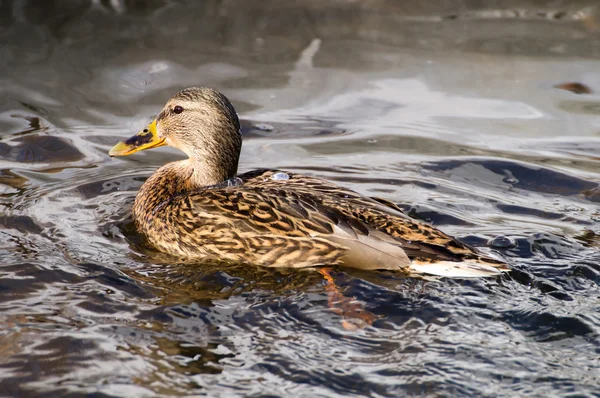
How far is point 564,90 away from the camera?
10.4m

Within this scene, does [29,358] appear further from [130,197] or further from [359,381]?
[130,197]

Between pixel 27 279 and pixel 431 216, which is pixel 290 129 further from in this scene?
pixel 27 279

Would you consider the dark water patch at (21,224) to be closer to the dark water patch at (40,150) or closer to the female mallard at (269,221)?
the female mallard at (269,221)

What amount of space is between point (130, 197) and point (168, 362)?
3187 mm

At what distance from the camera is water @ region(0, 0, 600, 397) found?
507 centimetres

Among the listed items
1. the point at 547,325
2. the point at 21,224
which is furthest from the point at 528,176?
the point at 21,224

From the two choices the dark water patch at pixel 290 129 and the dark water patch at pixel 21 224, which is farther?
the dark water patch at pixel 290 129

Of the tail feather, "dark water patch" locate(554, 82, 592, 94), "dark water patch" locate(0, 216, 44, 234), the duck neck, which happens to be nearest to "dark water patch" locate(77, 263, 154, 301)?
"dark water patch" locate(0, 216, 44, 234)

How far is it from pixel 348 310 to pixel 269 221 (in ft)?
3.70

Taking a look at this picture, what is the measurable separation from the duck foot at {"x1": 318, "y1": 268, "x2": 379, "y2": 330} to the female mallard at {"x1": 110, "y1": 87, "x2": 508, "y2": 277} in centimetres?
38

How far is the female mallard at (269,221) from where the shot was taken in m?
6.28

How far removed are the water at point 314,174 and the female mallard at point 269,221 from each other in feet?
0.51

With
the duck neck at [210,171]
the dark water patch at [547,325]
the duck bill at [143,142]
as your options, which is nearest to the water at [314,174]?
the dark water patch at [547,325]

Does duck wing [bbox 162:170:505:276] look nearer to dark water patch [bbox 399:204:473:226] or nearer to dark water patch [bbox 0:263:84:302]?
dark water patch [bbox 399:204:473:226]
